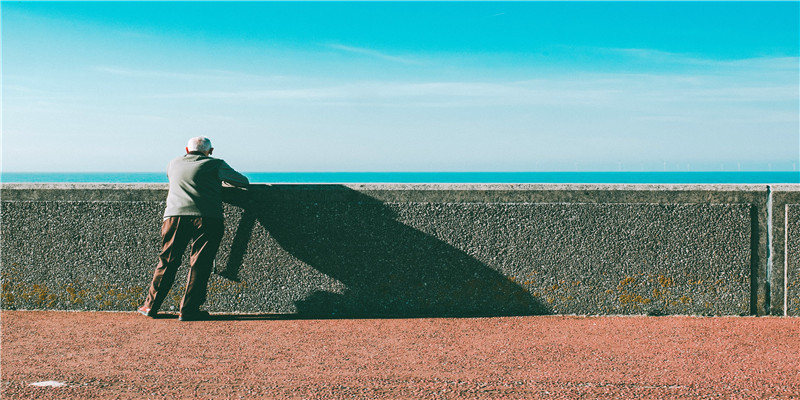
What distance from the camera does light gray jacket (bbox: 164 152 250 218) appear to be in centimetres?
518

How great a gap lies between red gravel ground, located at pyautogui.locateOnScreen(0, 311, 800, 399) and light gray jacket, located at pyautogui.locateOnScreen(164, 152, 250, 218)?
101 centimetres

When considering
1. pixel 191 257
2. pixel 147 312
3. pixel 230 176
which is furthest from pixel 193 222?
pixel 147 312

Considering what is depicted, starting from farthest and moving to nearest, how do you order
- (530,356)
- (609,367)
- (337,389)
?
(530,356) → (609,367) → (337,389)

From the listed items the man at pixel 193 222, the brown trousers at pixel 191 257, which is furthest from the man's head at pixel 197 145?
the brown trousers at pixel 191 257

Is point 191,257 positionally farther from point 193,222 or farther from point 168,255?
point 193,222

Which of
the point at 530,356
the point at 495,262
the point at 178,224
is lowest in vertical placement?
the point at 530,356


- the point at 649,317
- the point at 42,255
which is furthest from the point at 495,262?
the point at 42,255

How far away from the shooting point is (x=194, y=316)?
17.5 ft

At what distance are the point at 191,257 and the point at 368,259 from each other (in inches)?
62.8

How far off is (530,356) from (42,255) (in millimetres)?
4663

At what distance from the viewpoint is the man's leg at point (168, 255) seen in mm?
5246

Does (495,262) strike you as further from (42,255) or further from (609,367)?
(42,255)

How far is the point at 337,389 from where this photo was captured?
11.7 feet

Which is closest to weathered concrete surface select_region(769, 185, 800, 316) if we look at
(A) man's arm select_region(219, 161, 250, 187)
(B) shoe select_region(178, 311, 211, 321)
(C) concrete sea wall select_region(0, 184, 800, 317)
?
(C) concrete sea wall select_region(0, 184, 800, 317)
